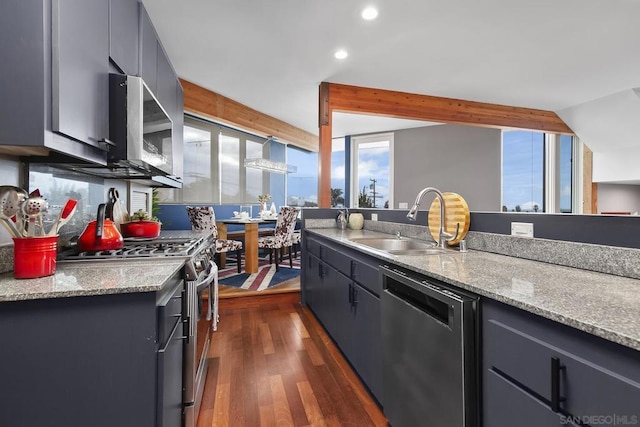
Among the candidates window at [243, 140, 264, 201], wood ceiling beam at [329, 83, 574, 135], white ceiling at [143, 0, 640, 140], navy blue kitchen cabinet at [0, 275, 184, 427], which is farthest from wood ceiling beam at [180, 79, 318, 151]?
navy blue kitchen cabinet at [0, 275, 184, 427]

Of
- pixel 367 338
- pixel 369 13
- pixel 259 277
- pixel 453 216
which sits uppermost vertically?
pixel 369 13

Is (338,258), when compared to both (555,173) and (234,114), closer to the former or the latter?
(234,114)

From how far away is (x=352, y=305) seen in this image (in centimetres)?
193

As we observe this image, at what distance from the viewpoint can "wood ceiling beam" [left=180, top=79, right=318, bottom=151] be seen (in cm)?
399

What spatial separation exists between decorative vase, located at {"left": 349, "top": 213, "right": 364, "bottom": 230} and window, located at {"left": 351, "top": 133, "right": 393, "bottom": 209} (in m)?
3.05

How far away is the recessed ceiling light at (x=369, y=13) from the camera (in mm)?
2410

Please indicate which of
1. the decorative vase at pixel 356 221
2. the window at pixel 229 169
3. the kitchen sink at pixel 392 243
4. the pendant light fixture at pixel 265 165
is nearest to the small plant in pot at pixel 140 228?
the kitchen sink at pixel 392 243

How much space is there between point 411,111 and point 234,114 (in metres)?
2.65

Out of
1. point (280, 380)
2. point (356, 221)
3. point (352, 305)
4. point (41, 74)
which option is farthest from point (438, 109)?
point (41, 74)

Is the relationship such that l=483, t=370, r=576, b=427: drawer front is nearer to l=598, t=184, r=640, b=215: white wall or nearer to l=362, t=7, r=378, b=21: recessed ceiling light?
l=362, t=7, r=378, b=21: recessed ceiling light

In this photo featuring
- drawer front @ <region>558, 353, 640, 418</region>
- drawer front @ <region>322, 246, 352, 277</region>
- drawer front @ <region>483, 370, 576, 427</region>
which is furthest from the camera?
drawer front @ <region>322, 246, 352, 277</region>

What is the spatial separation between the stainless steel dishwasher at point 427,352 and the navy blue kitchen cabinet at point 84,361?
955 mm

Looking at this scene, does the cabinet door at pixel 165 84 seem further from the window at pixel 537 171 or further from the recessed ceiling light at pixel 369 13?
the window at pixel 537 171

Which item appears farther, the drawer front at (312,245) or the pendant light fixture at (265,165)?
the pendant light fixture at (265,165)
